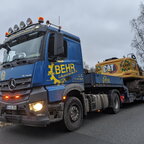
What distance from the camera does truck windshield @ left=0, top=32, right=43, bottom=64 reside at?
14.0 feet

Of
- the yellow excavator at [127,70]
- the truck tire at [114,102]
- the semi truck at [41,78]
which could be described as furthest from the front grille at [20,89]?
the yellow excavator at [127,70]

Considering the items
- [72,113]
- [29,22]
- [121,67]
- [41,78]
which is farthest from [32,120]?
[121,67]

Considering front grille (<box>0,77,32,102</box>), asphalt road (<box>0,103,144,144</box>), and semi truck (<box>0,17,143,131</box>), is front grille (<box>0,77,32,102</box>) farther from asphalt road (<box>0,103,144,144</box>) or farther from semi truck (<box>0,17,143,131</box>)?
asphalt road (<box>0,103,144,144</box>)

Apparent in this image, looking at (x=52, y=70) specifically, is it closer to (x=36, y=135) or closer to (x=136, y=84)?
(x=36, y=135)

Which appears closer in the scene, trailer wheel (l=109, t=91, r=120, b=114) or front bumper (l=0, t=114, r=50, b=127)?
front bumper (l=0, t=114, r=50, b=127)

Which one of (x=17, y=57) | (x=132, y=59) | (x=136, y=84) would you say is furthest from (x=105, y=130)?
(x=132, y=59)

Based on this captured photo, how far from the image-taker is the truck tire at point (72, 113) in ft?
14.7

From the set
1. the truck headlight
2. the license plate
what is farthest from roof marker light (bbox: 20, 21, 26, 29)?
the truck headlight

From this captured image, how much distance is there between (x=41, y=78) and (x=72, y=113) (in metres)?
1.56

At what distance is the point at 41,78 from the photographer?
4000 millimetres

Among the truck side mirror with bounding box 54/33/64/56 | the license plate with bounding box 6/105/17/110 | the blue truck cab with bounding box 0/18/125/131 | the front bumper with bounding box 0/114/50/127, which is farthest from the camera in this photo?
the truck side mirror with bounding box 54/33/64/56

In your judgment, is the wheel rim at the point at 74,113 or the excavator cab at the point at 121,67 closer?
the wheel rim at the point at 74,113

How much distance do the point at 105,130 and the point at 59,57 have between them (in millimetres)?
2636

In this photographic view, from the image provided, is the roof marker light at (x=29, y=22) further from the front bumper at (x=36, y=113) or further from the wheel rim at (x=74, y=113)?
the wheel rim at (x=74, y=113)
